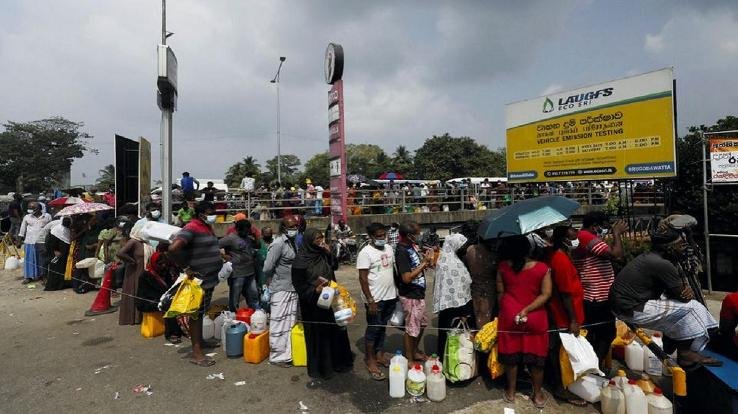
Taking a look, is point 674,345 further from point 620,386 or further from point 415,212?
point 415,212

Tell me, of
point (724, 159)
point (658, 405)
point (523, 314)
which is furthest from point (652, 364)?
point (724, 159)

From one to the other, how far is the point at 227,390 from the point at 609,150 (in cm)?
1097

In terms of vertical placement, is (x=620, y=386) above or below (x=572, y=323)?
below

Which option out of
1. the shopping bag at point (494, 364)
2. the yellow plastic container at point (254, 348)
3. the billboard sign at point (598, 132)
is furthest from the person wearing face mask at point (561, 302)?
the billboard sign at point (598, 132)

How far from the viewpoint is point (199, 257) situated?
15.5 ft

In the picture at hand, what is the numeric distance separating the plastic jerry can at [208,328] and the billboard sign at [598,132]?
33.4 feet

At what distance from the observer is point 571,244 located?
4.26m

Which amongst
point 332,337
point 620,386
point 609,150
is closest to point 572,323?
point 620,386

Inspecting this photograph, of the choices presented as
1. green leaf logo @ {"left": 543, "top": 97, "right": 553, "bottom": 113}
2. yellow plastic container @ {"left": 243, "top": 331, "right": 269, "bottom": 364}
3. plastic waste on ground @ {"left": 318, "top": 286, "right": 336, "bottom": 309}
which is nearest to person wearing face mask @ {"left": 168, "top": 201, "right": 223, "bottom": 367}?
yellow plastic container @ {"left": 243, "top": 331, "right": 269, "bottom": 364}

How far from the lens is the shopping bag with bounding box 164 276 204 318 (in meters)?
4.43

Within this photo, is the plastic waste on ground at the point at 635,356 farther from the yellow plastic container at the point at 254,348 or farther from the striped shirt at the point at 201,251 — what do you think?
the striped shirt at the point at 201,251

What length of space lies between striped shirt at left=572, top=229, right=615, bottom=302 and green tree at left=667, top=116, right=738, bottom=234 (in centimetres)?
510

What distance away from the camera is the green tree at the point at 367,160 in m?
65.1

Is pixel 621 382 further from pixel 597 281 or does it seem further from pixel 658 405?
pixel 597 281
